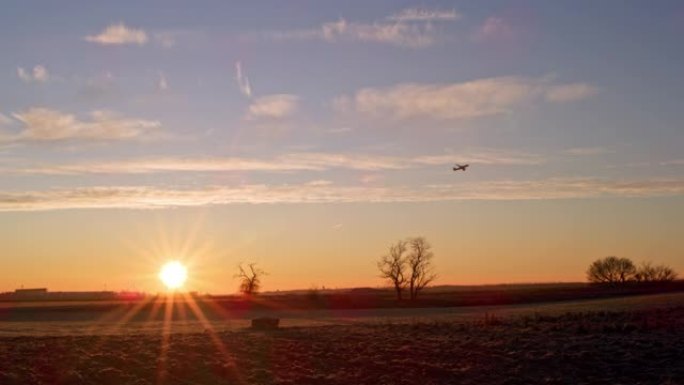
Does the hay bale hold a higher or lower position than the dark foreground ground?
higher

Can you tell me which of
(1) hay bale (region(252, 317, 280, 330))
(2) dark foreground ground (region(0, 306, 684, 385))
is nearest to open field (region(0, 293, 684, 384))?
(2) dark foreground ground (region(0, 306, 684, 385))

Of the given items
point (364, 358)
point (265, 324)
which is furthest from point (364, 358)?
point (265, 324)

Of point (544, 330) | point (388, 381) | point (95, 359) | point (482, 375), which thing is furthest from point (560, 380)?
point (95, 359)

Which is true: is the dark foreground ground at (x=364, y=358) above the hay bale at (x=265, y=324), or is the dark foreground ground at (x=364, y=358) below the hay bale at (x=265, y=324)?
below

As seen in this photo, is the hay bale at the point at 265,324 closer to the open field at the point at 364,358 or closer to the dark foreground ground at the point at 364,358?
the dark foreground ground at the point at 364,358

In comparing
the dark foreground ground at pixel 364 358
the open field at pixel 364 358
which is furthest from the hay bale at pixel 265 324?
the open field at pixel 364 358

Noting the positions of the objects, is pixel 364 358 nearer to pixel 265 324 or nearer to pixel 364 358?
pixel 364 358

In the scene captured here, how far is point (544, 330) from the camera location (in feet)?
125

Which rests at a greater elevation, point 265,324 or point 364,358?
point 265,324

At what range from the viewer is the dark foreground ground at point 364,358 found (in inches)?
1059

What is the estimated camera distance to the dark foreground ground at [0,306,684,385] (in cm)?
2689

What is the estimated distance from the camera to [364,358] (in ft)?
98.8

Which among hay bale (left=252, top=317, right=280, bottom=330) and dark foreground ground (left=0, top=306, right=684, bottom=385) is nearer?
dark foreground ground (left=0, top=306, right=684, bottom=385)

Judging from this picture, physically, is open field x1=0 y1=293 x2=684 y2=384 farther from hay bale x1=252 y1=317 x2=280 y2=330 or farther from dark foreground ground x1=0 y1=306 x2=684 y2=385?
hay bale x1=252 y1=317 x2=280 y2=330
